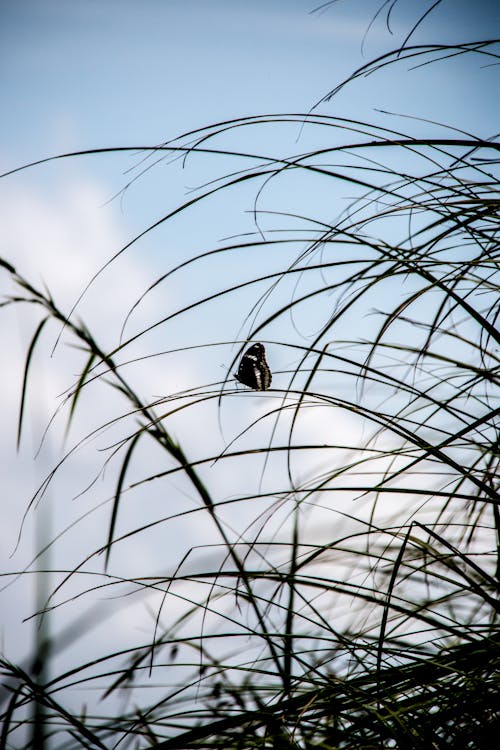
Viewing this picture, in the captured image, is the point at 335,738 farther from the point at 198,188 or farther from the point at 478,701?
the point at 198,188

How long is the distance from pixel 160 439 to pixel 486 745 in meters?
0.50

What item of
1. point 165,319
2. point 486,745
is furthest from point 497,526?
point 165,319

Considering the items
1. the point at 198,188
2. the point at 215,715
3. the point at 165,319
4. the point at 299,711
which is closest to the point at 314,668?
the point at 299,711

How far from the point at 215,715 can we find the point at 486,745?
322mm

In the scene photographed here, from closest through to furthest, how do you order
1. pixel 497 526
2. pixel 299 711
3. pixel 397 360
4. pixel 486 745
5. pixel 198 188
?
1. pixel 486 745
2. pixel 299 711
3. pixel 497 526
4. pixel 198 188
5. pixel 397 360

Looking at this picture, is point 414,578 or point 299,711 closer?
point 299,711

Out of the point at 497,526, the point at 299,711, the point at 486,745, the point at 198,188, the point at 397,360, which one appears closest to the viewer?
the point at 486,745

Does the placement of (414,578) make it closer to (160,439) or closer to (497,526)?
(497,526)

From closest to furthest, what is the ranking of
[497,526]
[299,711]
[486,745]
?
[486,745] < [299,711] < [497,526]

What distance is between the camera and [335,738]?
1.99 feet

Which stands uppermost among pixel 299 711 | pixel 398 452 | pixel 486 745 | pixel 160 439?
pixel 160 439

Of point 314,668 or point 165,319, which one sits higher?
point 165,319

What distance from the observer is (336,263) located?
767 mm

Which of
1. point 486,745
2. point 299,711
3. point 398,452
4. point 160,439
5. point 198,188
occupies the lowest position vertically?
point 486,745
